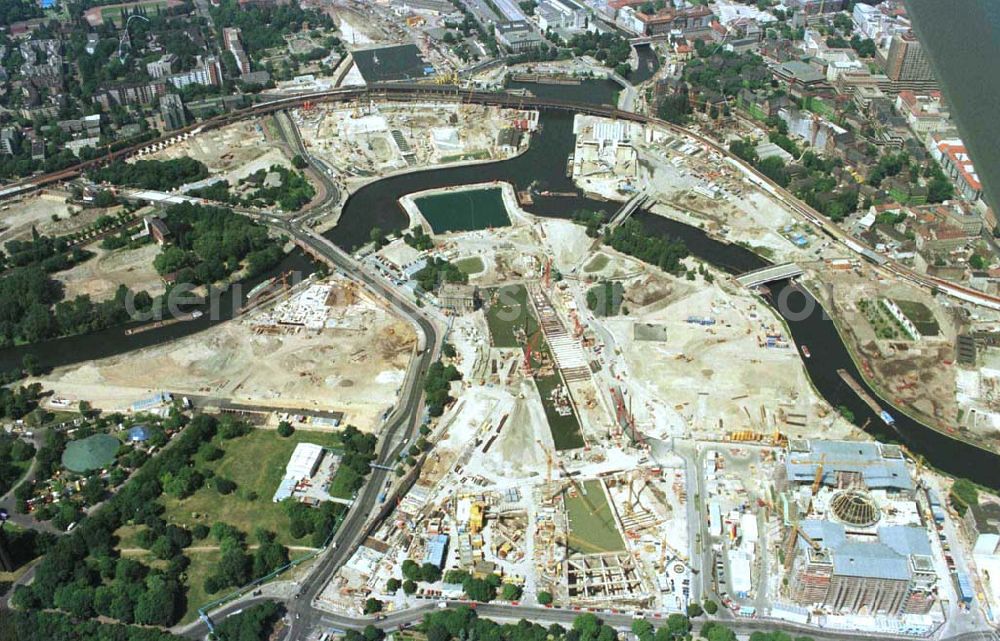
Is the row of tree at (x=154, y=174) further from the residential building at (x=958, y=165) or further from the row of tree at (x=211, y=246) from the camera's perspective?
the residential building at (x=958, y=165)

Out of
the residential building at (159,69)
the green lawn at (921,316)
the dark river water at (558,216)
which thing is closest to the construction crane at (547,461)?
the dark river water at (558,216)

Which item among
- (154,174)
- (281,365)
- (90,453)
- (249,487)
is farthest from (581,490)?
(154,174)

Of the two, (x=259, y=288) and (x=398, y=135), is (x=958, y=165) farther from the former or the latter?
(x=259, y=288)

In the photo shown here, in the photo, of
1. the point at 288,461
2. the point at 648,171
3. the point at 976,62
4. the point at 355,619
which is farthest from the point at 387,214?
the point at 976,62

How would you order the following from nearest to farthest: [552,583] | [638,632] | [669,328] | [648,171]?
[638,632] < [552,583] < [669,328] < [648,171]

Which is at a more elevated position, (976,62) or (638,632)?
(976,62)

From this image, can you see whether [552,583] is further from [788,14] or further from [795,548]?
[788,14]

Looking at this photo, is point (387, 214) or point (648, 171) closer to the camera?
point (387, 214)
